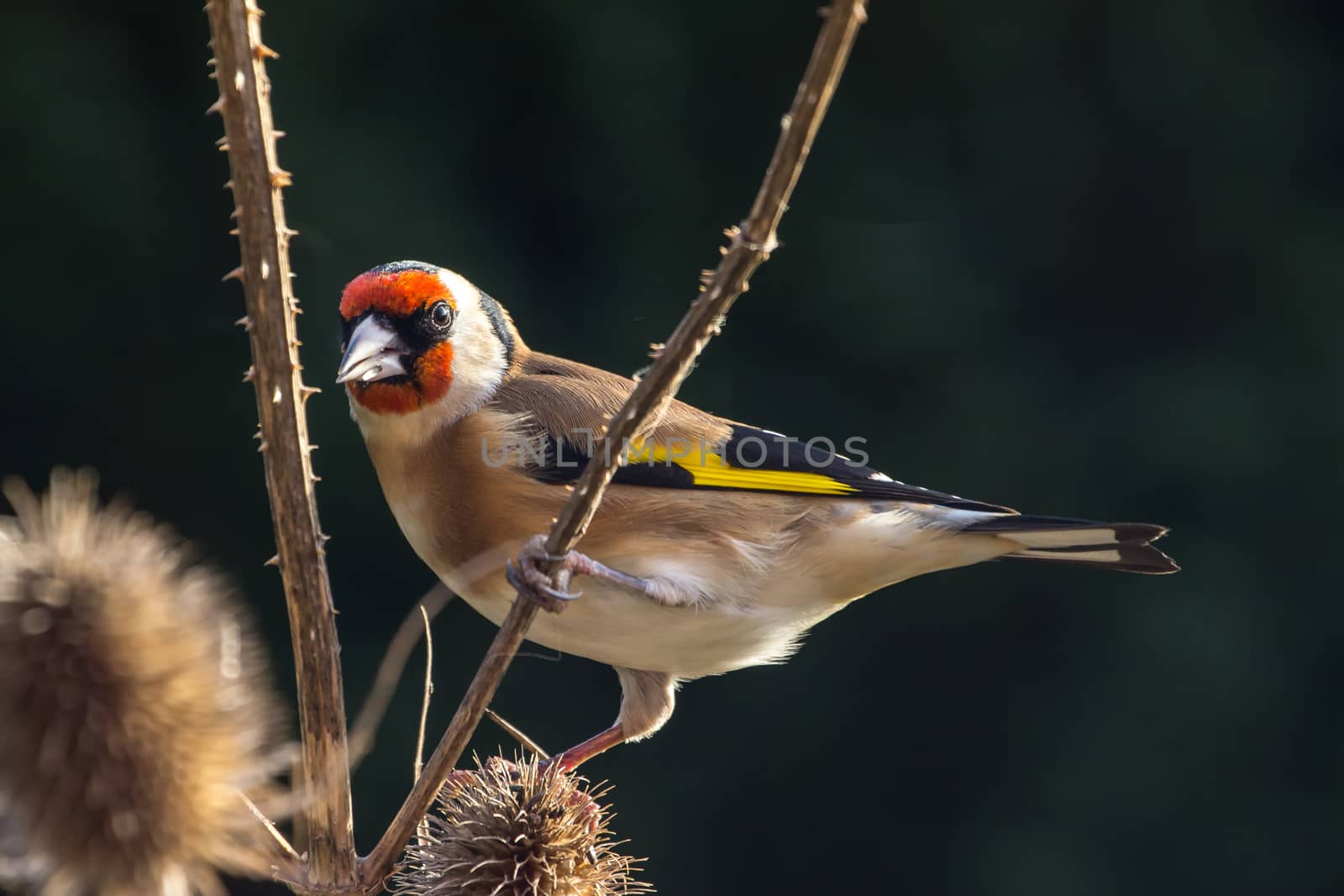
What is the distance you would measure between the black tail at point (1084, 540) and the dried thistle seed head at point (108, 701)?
1.47 metres

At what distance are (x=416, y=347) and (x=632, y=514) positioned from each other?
0.46 meters

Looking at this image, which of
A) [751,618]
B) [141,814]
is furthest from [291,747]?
[751,618]

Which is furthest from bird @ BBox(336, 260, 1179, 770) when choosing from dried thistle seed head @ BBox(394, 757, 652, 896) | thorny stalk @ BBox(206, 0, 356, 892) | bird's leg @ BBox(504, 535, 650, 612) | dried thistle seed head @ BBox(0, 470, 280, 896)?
dried thistle seed head @ BBox(0, 470, 280, 896)

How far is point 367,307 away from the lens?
77.5 inches

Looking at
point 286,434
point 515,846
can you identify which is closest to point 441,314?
point 286,434

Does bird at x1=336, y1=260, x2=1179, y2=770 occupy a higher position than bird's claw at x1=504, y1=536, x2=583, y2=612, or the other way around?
bird at x1=336, y1=260, x2=1179, y2=770

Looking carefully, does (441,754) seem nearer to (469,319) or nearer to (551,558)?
(551,558)

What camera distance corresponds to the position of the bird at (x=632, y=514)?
202 centimetres

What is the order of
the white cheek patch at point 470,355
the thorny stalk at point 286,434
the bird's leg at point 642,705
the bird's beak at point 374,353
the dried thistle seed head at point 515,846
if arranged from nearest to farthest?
the thorny stalk at point 286,434 → the dried thistle seed head at point 515,846 → the bird's beak at point 374,353 → the white cheek patch at point 470,355 → the bird's leg at point 642,705

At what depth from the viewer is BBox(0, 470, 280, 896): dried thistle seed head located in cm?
104

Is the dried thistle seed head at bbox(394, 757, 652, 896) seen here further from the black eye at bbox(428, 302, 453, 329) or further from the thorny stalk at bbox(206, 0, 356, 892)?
the black eye at bbox(428, 302, 453, 329)

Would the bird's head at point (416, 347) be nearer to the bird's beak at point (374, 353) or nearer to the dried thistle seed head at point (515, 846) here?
the bird's beak at point (374, 353)

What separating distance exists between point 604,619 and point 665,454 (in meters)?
0.36

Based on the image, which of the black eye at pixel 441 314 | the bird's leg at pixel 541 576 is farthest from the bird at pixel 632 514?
the bird's leg at pixel 541 576
